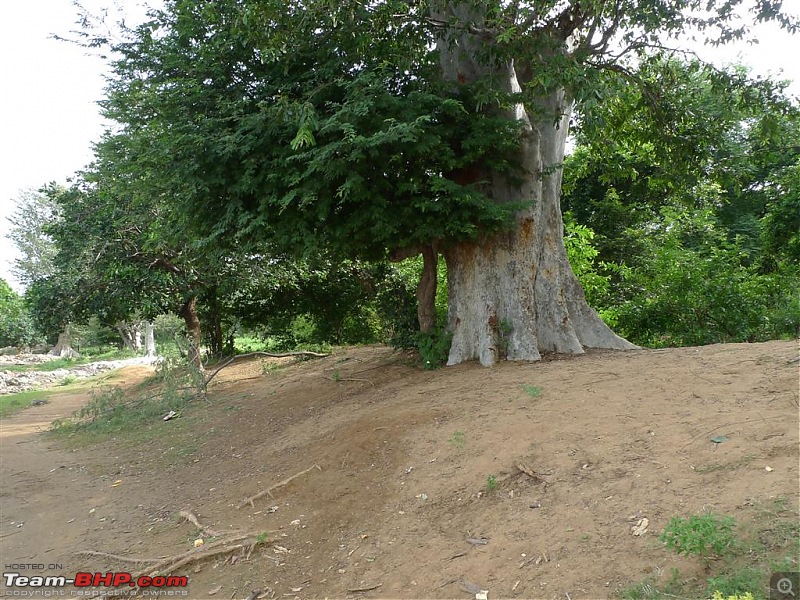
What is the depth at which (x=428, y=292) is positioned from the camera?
1032 cm

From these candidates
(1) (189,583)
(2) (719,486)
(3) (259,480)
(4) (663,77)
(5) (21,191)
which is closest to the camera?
(2) (719,486)

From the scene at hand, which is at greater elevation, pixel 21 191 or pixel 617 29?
pixel 21 191

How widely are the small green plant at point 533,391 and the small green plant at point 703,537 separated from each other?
125 inches

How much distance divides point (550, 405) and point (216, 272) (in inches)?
475

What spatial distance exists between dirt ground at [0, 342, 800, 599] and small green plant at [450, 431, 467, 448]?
0.15 ft

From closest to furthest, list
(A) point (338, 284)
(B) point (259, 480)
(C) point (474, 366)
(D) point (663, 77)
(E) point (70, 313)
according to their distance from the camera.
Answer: (B) point (259, 480)
(C) point (474, 366)
(D) point (663, 77)
(E) point (70, 313)
(A) point (338, 284)

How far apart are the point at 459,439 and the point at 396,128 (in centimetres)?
355

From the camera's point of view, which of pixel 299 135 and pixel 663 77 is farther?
pixel 663 77

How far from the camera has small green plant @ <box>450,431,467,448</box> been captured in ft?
18.0

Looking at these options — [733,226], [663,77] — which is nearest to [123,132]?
[663,77]

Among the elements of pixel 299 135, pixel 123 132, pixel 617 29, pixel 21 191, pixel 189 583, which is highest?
pixel 21 191

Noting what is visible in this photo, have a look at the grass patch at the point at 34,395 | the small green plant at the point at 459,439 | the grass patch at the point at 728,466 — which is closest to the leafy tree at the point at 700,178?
the small green plant at the point at 459,439

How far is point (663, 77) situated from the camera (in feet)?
31.6

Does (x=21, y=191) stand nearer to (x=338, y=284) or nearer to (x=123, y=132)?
(x=338, y=284)
